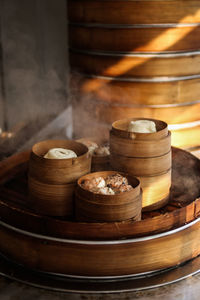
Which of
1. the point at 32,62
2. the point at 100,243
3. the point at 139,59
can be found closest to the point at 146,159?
the point at 100,243

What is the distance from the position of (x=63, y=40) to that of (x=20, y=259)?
3.96 meters

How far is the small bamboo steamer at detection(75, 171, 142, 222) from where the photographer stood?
7.22 feet

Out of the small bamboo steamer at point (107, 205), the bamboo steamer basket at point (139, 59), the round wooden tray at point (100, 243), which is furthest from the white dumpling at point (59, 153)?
the bamboo steamer basket at point (139, 59)

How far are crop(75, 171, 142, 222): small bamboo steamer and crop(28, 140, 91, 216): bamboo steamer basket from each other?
144mm

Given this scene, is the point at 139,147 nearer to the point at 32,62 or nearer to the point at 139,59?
the point at 139,59

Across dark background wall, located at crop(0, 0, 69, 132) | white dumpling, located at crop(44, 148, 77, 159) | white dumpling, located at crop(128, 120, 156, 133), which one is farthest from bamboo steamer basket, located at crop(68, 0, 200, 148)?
white dumpling, located at crop(44, 148, 77, 159)

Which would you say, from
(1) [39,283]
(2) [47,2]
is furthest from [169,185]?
(2) [47,2]

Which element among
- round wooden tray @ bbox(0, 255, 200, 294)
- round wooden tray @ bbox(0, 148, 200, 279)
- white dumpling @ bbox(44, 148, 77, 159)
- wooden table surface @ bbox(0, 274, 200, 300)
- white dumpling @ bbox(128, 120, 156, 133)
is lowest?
wooden table surface @ bbox(0, 274, 200, 300)

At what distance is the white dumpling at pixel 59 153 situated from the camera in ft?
8.18

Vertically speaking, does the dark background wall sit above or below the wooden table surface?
above

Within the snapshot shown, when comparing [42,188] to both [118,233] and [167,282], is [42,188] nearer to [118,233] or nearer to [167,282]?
[118,233]

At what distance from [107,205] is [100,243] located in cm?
21

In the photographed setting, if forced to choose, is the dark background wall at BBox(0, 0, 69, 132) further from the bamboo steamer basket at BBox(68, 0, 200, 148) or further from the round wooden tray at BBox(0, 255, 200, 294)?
the round wooden tray at BBox(0, 255, 200, 294)

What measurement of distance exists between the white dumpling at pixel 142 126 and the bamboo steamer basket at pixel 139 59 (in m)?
1.19
